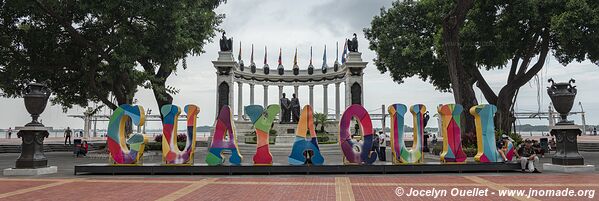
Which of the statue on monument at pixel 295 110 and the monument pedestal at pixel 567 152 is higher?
the statue on monument at pixel 295 110

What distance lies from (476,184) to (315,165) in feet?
18.5

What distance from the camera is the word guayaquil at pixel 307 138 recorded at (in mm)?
15445

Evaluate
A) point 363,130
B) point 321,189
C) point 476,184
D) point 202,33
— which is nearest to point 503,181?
point 476,184

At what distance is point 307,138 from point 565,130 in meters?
9.98

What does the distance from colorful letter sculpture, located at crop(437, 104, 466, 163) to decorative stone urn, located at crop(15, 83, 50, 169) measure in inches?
622

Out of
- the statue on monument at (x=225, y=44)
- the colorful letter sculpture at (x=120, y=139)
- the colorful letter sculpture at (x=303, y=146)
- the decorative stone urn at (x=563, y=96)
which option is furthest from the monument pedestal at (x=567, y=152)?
the statue on monument at (x=225, y=44)

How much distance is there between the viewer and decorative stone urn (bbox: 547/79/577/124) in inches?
619

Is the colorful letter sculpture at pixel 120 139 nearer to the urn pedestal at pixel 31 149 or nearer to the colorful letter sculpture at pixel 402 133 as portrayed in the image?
the urn pedestal at pixel 31 149

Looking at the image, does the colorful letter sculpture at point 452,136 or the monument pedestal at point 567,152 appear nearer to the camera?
the monument pedestal at point 567,152

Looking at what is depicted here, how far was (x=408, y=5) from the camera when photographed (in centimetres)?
3019

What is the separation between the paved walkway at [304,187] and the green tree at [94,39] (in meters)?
10.7

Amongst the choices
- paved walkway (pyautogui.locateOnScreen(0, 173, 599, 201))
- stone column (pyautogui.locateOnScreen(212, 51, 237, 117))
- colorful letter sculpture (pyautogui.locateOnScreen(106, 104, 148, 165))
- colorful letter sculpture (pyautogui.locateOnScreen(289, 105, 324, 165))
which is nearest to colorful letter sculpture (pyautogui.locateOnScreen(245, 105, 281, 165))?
colorful letter sculpture (pyautogui.locateOnScreen(289, 105, 324, 165))

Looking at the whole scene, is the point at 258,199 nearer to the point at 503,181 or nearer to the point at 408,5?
the point at 503,181

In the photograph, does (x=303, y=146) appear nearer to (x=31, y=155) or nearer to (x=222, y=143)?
(x=222, y=143)
